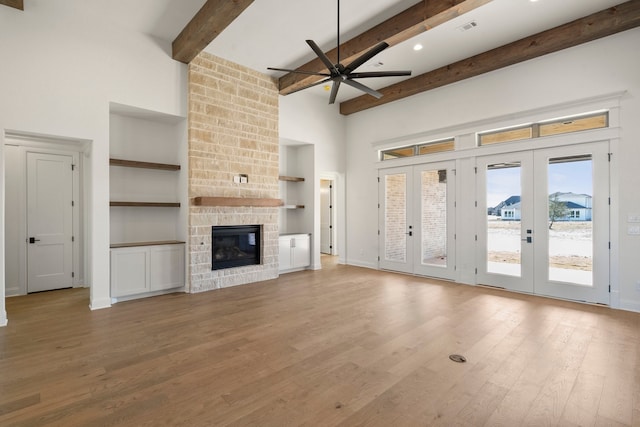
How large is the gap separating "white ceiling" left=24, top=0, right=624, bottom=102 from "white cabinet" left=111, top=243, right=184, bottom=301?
134 inches

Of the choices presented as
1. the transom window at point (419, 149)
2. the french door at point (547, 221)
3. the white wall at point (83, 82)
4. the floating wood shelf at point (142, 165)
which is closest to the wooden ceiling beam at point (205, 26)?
the white wall at point (83, 82)

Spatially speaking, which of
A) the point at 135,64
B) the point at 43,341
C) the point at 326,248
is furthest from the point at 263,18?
the point at 326,248

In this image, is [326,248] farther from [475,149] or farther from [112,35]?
[112,35]

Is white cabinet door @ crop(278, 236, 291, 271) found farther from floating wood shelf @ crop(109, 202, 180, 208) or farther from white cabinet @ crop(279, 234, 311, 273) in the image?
floating wood shelf @ crop(109, 202, 180, 208)

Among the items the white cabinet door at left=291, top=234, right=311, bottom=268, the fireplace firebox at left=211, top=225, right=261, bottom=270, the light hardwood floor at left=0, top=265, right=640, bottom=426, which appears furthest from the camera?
the white cabinet door at left=291, top=234, right=311, bottom=268

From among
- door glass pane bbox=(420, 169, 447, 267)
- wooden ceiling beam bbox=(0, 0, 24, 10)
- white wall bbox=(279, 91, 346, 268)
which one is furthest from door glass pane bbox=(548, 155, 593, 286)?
wooden ceiling beam bbox=(0, 0, 24, 10)

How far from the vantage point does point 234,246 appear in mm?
6098

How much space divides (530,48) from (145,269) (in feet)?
23.1

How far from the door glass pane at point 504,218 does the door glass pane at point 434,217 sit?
851 mm

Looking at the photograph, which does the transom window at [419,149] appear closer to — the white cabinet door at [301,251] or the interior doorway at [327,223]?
the white cabinet door at [301,251]

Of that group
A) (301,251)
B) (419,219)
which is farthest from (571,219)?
(301,251)

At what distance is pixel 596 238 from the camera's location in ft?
15.2

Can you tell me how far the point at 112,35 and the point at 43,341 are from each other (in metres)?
4.24

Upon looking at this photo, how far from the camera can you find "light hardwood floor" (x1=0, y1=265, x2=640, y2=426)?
2154mm
